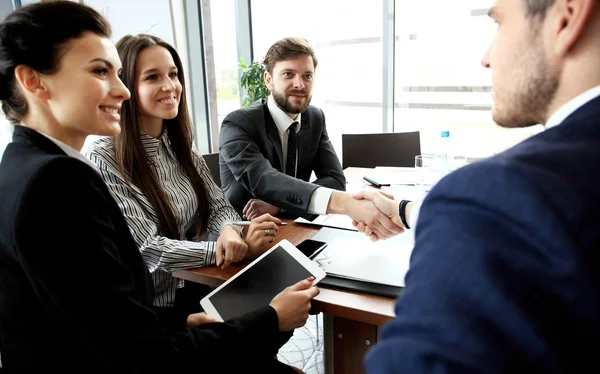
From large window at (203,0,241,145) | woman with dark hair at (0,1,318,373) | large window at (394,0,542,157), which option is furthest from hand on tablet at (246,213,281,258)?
large window at (203,0,241,145)

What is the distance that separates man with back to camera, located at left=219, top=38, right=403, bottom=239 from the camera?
1.76 meters

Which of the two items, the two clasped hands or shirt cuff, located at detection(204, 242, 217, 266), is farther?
the two clasped hands

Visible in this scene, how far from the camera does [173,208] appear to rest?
1.66 meters

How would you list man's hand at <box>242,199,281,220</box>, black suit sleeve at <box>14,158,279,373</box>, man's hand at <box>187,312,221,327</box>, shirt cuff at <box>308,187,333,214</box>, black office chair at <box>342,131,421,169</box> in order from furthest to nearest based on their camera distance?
black office chair at <box>342,131,421,169</box> < man's hand at <box>242,199,281,220</box> < shirt cuff at <box>308,187,333,214</box> < man's hand at <box>187,312,221,327</box> < black suit sleeve at <box>14,158,279,373</box>

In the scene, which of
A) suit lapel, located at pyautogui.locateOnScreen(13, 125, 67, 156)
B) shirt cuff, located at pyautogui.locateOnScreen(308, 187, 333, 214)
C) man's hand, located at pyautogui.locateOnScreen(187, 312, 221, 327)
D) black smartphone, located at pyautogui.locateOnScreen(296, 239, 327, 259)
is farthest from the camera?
shirt cuff, located at pyautogui.locateOnScreen(308, 187, 333, 214)

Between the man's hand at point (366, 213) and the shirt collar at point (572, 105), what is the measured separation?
95 centimetres

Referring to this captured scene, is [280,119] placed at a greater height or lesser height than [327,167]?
greater

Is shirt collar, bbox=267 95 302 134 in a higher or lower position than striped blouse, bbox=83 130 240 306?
higher

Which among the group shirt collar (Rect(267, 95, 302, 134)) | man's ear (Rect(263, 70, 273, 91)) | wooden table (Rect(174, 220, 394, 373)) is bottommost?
wooden table (Rect(174, 220, 394, 373))

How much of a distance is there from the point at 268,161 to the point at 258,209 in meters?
0.27

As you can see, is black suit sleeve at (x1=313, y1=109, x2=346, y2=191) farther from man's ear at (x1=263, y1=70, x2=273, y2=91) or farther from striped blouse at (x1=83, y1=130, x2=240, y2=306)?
striped blouse at (x1=83, y1=130, x2=240, y2=306)

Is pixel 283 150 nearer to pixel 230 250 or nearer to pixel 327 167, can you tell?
pixel 327 167


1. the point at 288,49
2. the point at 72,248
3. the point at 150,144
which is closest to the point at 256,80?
the point at 288,49

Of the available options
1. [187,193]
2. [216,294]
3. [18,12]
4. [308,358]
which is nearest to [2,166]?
[18,12]
